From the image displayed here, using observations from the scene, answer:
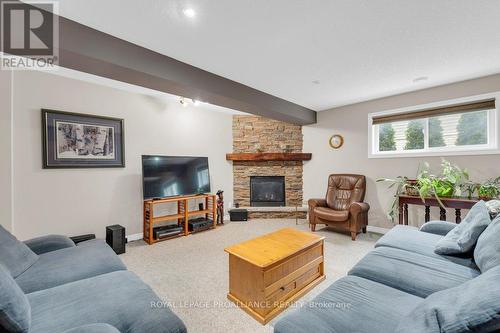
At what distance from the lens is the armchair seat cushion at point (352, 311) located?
3.44ft

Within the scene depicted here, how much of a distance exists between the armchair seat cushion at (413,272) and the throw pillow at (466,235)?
15 cm

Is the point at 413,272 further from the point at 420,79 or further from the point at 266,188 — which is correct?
the point at 266,188

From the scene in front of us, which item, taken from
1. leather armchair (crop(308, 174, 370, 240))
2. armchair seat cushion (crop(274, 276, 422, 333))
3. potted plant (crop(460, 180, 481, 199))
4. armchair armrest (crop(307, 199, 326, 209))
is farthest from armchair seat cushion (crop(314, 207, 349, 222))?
armchair seat cushion (crop(274, 276, 422, 333))

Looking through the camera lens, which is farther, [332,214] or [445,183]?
[332,214]

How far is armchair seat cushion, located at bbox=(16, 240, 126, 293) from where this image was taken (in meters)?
1.47

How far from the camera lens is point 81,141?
3.22 meters

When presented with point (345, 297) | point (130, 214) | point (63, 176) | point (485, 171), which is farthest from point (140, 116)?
point (485, 171)

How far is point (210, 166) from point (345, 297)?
3.81 m

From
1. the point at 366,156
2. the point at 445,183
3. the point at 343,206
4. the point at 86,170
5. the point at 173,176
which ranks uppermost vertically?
the point at 366,156

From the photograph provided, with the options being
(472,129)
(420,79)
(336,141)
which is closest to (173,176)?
(336,141)

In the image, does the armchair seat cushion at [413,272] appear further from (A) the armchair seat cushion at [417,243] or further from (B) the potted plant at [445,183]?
(B) the potted plant at [445,183]

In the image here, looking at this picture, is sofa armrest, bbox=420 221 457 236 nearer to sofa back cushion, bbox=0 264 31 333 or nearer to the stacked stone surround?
the stacked stone surround

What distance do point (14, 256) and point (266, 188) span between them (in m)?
4.10

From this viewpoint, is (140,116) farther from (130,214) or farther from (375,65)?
(375,65)
